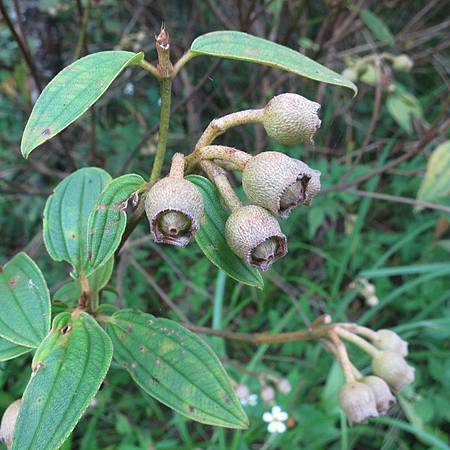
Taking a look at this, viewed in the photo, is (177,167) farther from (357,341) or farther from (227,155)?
(357,341)

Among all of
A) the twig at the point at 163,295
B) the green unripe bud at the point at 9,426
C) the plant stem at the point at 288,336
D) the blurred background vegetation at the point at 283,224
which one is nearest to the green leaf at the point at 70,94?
the green unripe bud at the point at 9,426

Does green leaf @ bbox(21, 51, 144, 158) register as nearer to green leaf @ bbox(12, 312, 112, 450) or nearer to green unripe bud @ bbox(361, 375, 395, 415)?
green leaf @ bbox(12, 312, 112, 450)

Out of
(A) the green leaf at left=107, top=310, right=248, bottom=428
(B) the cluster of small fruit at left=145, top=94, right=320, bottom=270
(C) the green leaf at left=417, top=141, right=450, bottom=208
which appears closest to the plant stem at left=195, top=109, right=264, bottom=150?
(B) the cluster of small fruit at left=145, top=94, right=320, bottom=270

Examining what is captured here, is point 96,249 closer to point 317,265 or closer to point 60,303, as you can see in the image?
point 60,303

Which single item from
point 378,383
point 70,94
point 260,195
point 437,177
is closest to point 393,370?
point 378,383

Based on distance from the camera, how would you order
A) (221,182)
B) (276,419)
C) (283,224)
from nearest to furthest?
(221,182) → (276,419) → (283,224)

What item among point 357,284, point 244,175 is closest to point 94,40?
point 357,284
